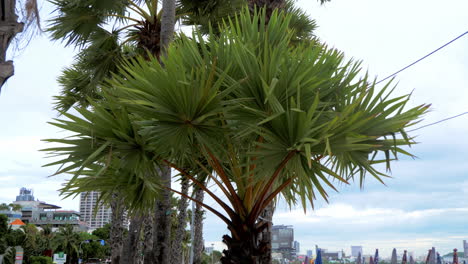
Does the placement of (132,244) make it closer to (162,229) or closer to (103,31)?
(162,229)

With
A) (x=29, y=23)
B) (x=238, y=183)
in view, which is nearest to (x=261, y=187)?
(x=238, y=183)

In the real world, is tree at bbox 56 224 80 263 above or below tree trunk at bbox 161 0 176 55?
below

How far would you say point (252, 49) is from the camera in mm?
A: 4828

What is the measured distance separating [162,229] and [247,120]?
4252mm

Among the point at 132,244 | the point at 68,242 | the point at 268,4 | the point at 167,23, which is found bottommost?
the point at 68,242

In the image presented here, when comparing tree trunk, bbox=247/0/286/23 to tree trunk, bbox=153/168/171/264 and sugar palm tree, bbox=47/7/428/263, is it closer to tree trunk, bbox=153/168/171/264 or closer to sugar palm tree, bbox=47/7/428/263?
sugar palm tree, bbox=47/7/428/263

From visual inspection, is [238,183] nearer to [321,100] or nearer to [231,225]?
[231,225]

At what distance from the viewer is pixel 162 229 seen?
314 inches

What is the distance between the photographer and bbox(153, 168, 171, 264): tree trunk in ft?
25.7

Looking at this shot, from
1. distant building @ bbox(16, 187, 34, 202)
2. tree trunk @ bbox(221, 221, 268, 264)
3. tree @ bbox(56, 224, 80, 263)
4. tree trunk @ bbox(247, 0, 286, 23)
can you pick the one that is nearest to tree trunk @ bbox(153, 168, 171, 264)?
tree trunk @ bbox(221, 221, 268, 264)

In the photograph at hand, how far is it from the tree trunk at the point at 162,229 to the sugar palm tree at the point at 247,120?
277 cm

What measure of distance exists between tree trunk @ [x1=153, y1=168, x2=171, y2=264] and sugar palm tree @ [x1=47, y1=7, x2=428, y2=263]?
277cm

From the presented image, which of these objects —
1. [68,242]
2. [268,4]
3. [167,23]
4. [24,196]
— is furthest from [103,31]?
[24,196]

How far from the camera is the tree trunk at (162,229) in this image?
784 cm
